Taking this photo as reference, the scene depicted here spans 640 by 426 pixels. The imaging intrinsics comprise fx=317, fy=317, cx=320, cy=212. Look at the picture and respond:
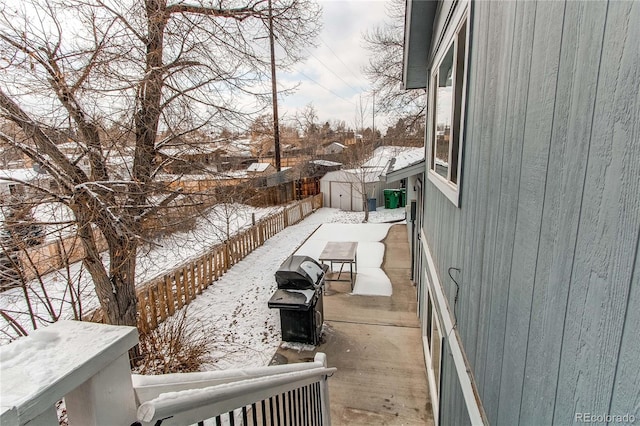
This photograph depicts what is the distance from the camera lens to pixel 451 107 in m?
2.95

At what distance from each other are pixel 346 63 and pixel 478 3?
941 inches

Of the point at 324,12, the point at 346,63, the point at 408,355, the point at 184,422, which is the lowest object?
the point at 408,355

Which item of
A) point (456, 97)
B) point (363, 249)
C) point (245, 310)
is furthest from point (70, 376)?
point (363, 249)

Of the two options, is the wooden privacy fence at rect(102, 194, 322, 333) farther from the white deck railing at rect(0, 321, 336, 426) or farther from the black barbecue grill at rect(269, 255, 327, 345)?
the white deck railing at rect(0, 321, 336, 426)

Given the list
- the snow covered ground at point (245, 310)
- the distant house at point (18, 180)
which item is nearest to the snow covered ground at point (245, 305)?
the snow covered ground at point (245, 310)

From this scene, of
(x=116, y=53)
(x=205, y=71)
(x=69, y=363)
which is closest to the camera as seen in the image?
(x=69, y=363)

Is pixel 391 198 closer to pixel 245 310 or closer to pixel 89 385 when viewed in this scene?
pixel 245 310

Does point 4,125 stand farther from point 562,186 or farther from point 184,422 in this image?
point 562,186

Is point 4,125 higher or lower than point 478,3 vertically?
lower

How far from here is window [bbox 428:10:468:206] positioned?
8.42 feet

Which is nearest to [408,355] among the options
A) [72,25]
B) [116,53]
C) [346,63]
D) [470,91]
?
[470,91]

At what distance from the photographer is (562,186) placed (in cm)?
94

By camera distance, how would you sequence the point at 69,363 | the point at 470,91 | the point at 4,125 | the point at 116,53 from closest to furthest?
the point at 69,363 → the point at 470,91 → the point at 4,125 → the point at 116,53

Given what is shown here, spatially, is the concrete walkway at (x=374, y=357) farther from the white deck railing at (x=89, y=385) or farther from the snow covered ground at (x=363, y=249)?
the white deck railing at (x=89, y=385)
